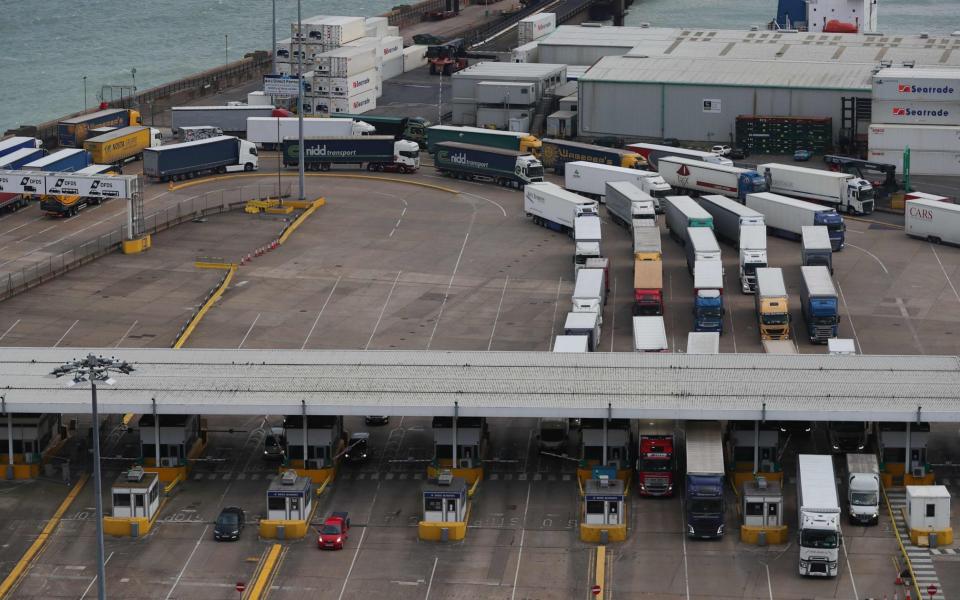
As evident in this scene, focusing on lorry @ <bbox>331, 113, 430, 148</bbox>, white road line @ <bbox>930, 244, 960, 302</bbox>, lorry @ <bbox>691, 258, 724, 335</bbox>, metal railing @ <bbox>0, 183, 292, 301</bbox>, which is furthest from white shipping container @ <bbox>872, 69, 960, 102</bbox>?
metal railing @ <bbox>0, 183, 292, 301</bbox>

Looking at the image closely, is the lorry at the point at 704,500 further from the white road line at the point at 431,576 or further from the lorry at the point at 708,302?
the lorry at the point at 708,302

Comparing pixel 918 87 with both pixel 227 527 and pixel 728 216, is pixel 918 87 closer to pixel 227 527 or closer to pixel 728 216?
pixel 728 216

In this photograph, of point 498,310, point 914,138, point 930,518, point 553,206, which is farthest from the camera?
point 914,138

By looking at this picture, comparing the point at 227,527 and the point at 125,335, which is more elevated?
the point at 125,335

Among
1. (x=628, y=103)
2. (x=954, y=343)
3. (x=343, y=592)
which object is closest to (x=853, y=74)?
(x=628, y=103)

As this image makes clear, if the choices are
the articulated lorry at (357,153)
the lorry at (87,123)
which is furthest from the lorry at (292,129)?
the lorry at (87,123)

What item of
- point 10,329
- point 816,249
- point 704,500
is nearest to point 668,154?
point 816,249

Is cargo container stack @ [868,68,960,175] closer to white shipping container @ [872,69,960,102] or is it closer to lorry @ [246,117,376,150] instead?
white shipping container @ [872,69,960,102]
